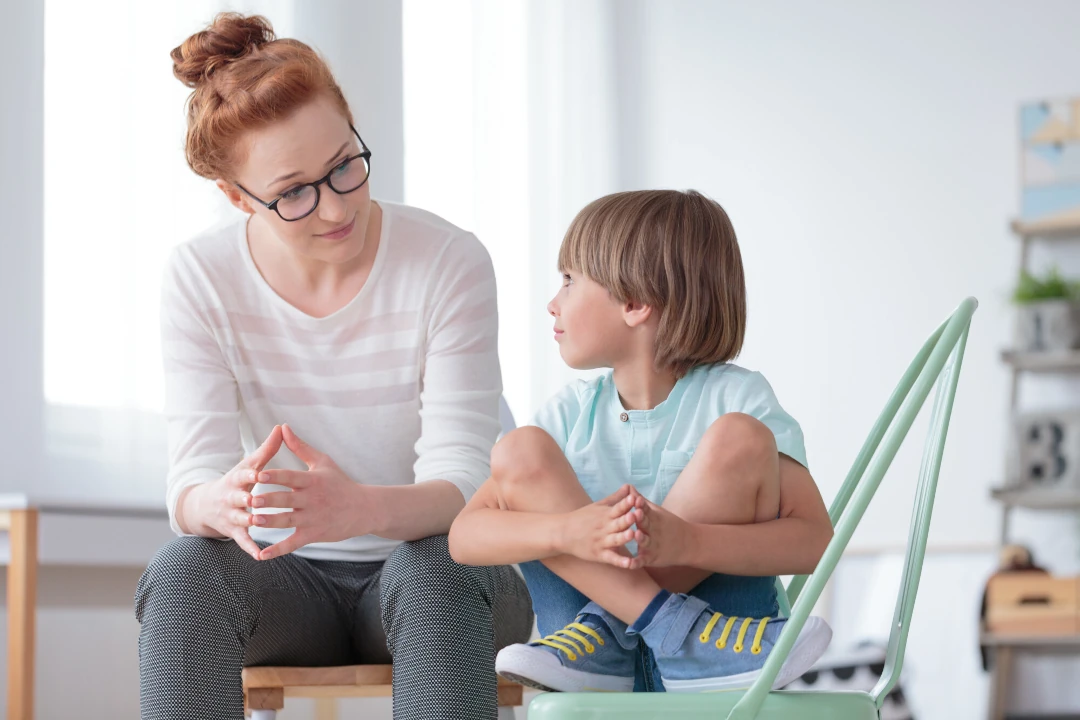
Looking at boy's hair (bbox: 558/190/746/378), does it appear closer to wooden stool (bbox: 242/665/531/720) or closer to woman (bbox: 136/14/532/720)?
woman (bbox: 136/14/532/720)

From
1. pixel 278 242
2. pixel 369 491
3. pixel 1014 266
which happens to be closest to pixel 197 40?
pixel 278 242

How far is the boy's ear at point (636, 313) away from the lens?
117 centimetres

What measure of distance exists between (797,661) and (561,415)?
0.41 meters

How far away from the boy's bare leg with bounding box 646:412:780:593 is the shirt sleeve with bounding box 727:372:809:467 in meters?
0.07

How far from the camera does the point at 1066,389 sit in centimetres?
338

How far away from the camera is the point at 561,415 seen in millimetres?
1226

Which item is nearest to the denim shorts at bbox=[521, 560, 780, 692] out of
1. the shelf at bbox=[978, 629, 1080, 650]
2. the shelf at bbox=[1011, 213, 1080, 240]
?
the shelf at bbox=[978, 629, 1080, 650]

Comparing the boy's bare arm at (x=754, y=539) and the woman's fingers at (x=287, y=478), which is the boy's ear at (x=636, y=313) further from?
the woman's fingers at (x=287, y=478)

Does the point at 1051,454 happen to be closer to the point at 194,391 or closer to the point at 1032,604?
the point at 1032,604

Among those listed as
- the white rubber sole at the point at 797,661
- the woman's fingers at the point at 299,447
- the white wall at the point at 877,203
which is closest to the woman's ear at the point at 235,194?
the woman's fingers at the point at 299,447

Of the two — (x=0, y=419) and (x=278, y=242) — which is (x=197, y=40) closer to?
(x=278, y=242)

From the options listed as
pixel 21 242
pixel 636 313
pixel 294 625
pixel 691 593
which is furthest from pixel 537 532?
pixel 21 242

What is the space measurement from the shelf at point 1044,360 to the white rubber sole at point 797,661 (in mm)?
2620

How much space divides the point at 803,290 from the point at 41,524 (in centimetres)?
242
